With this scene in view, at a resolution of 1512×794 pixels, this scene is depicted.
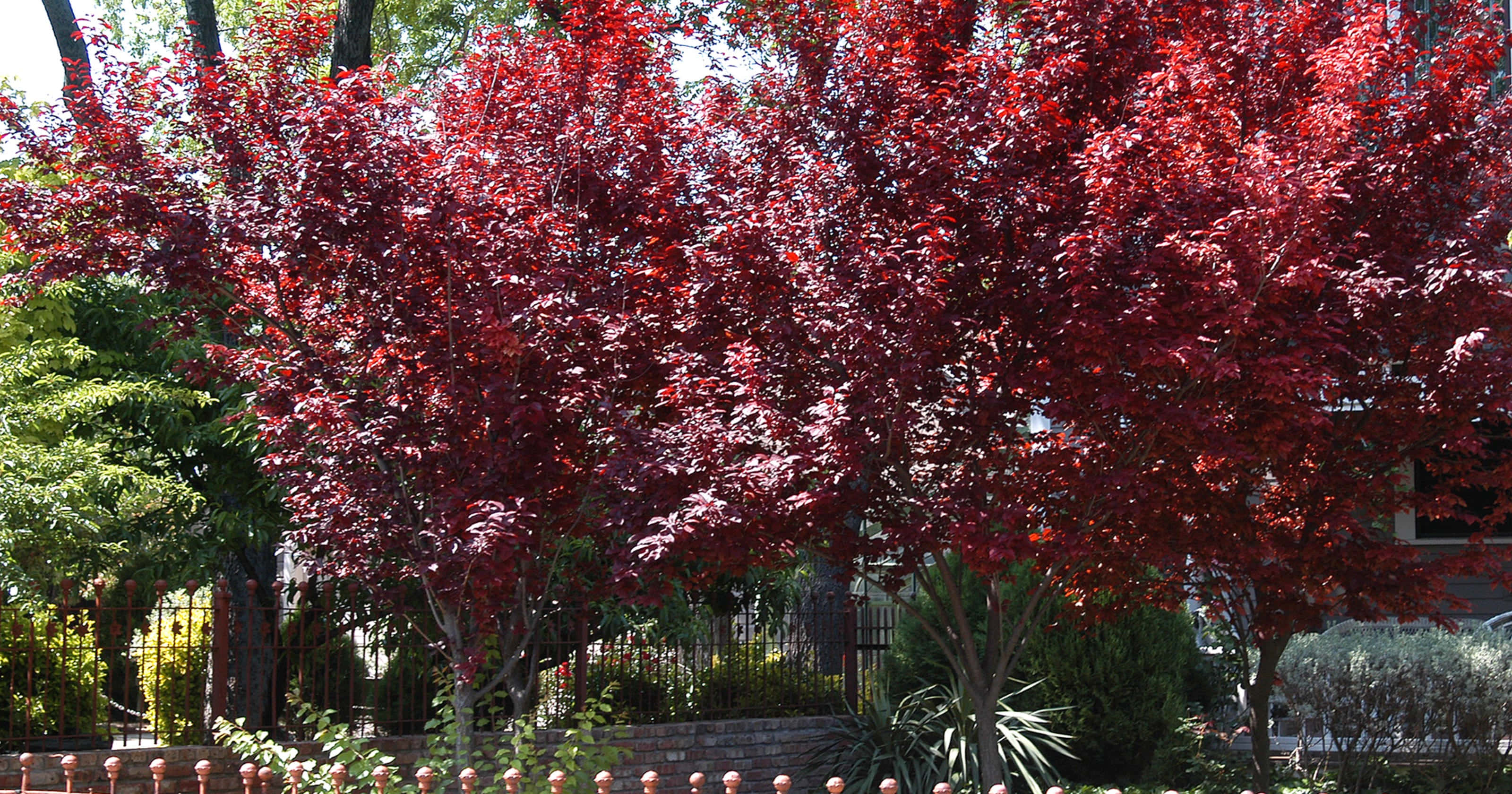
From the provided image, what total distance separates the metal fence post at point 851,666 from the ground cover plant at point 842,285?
306 cm

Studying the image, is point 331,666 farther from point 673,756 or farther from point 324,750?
point 324,750

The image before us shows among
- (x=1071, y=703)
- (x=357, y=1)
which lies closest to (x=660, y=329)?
(x=1071, y=703)

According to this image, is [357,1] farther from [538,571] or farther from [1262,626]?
[1262,626]

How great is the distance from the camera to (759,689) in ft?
33.4

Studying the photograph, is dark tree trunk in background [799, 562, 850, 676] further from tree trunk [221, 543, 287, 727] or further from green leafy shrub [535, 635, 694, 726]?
tree trunk [221, 543, 287, 727]

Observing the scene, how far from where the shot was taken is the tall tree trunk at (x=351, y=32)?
11422mm

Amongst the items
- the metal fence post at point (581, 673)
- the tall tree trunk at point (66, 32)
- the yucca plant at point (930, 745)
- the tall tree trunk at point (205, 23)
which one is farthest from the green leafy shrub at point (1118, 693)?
the tall tree trunk at point (66, 32)

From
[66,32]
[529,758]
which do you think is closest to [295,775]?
[529,758]

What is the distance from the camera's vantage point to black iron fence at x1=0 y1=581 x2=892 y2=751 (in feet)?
25.6

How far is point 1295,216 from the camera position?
548 cm

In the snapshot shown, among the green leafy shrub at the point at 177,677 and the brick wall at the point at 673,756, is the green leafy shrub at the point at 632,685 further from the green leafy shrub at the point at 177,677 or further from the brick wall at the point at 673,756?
the green leafy shrub at the point at 177,677

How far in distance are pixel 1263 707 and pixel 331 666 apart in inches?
290

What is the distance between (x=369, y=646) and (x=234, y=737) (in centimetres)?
384

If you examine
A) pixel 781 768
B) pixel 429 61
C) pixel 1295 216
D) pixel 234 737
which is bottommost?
pixel 781 768
